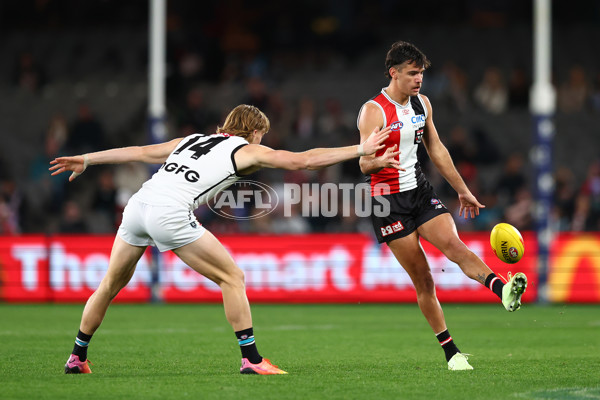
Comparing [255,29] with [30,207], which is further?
[255,29]

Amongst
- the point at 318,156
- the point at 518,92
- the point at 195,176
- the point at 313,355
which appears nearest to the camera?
the point at 318,156

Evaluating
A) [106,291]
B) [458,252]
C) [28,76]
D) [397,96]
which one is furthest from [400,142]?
[28,76]

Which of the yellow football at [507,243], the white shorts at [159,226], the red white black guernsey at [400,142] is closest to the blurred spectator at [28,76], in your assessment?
the red white black guernsey at [400,142]

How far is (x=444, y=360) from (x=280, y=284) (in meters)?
8.65

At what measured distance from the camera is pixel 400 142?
852 centimetres

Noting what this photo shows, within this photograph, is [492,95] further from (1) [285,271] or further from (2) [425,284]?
(2) [425,284]

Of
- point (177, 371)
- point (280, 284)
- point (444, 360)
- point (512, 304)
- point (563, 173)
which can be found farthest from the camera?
point (563, 173)

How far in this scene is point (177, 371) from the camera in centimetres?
819

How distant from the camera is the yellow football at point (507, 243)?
8.45m

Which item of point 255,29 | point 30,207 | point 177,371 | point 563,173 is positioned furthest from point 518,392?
point 255,29

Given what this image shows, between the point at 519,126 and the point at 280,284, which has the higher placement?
the point at 519,126

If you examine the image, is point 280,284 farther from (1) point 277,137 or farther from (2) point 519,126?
(2) point 519,126

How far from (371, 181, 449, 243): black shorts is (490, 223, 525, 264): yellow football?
1.68ft

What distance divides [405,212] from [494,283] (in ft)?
3.31
